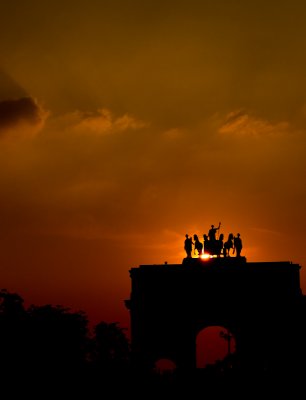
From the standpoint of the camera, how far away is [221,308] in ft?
153

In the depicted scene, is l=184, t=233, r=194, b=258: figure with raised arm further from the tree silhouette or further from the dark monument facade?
the tree silhouette

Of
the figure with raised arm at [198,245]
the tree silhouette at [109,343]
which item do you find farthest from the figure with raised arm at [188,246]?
the tree silhouette at [109,343]

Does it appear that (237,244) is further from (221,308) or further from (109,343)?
(109,343)

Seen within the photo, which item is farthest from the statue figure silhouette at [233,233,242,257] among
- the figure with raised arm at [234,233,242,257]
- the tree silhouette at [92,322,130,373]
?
the tree silhouette at [92,322,130,373]

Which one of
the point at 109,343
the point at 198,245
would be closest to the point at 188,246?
the point at 198,245

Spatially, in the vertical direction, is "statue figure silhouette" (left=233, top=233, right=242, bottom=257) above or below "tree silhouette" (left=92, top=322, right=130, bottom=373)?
above

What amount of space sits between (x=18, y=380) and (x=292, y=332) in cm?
1933

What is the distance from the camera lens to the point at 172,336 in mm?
47125

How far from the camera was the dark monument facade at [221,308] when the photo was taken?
46.4 m

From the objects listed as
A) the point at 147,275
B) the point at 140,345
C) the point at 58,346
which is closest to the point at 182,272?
the point at 147,275

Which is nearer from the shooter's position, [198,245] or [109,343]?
[198,245]

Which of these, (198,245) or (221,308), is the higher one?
(198,245)

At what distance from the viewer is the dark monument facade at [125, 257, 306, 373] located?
152ft

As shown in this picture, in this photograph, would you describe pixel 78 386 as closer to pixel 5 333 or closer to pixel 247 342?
pixel 5 333
